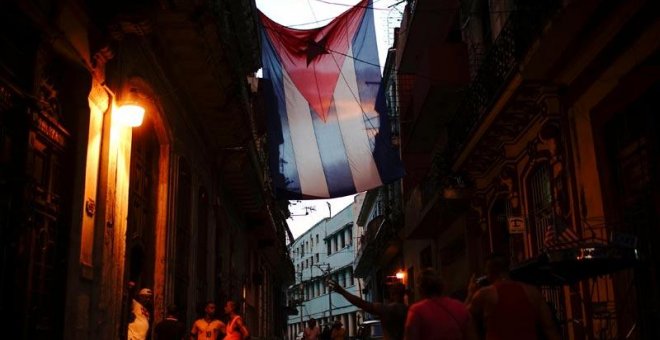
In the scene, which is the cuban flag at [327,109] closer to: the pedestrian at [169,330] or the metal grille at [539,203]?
the pedestrian at [169,330]

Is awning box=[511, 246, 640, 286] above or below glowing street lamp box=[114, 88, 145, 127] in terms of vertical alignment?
below

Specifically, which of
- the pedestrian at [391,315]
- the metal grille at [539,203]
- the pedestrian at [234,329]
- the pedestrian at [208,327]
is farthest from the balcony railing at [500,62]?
the pedestrian at [208,327]

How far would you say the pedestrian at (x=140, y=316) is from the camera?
334 inches

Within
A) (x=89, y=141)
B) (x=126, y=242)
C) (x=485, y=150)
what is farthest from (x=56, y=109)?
(x=485, y=150)

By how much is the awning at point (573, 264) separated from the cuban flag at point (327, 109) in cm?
314

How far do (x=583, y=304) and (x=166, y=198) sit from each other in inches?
235

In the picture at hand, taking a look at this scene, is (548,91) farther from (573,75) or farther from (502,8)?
(502,8)

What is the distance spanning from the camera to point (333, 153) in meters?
10.1

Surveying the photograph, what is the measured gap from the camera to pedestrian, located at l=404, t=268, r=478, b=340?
477 centimetres

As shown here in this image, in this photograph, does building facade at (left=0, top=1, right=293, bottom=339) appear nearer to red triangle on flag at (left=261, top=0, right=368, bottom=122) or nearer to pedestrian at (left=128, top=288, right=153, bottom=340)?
pedestrian at (left=128, top=288, right=153, bottom=340)

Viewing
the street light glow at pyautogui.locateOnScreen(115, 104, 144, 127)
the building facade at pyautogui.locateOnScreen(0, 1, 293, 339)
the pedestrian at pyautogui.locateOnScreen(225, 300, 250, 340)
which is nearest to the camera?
the building facade at pyautogui.locateOnScreen(0, 1, 293, 339)

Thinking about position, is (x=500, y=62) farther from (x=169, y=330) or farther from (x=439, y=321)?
(x=439, y=321)

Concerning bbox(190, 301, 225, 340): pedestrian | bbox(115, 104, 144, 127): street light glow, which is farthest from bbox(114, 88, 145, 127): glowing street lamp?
bbox(190, 301, 225, 340): pedestrian

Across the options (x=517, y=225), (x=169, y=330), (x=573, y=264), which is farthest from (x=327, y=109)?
(x=573, y=264)
